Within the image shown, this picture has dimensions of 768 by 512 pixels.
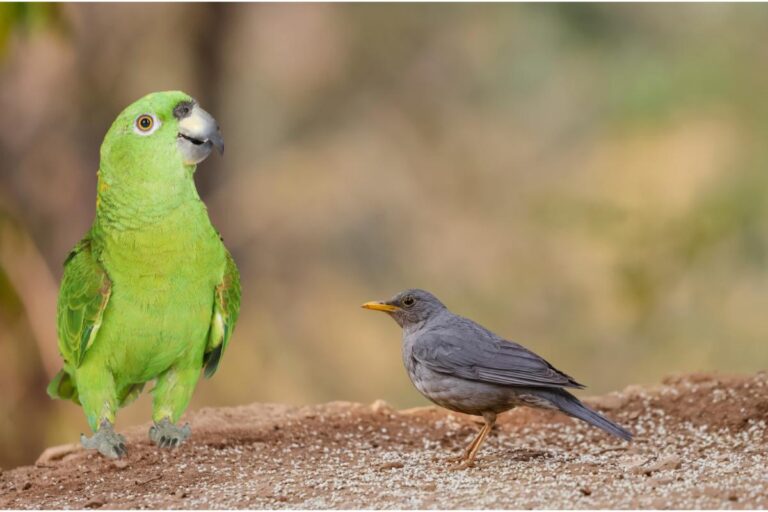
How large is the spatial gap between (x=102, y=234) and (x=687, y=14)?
389 inches

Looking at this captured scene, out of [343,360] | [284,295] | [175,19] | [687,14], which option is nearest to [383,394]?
[343,360]

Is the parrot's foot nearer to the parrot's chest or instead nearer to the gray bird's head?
the parrot's chest

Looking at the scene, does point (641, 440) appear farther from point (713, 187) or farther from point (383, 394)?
point (383, 394)

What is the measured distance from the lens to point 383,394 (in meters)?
13.6

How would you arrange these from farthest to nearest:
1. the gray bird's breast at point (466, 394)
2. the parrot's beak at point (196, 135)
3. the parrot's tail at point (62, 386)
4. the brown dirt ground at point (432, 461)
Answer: the parrot's tail at point (62, 386)
the gray bird's breast at point (466, 394)
the parrot's beak at point (196, 135)
the brown dirt ground at point (432, 461)

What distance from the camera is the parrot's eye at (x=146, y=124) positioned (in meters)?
4.95

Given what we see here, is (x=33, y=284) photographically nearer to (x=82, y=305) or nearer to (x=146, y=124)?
(x=82, y=305)

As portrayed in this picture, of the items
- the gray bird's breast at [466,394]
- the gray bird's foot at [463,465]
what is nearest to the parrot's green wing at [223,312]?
the gray bird's breast at [466,394]

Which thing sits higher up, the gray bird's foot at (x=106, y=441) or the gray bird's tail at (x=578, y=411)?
the gray bird's tail at (x=578, y=411)

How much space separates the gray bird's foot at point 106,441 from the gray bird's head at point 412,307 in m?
1.53

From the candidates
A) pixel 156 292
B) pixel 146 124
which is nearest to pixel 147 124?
pixel 146 124

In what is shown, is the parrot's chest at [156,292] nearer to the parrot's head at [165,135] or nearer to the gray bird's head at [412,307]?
the parrot's head at [165,135]

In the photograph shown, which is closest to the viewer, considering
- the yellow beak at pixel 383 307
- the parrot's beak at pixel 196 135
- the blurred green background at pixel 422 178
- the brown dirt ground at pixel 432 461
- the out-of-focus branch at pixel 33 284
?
the brown dirt ground at pixel 432 461

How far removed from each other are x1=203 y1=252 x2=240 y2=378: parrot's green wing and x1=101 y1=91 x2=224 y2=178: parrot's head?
648 millimetres
